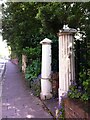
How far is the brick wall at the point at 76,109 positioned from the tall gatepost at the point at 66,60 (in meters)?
0.89

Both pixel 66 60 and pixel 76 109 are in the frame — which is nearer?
pixel 76 109

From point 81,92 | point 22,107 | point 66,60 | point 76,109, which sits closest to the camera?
point 76,109

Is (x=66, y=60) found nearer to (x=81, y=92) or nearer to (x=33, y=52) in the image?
(x=81, y=92)

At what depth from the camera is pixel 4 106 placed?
26.2 feet

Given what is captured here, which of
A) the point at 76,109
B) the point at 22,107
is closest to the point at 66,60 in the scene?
the point at 76,109

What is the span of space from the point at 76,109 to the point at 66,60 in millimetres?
1864

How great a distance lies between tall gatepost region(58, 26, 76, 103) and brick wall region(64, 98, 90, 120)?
0.89 metres

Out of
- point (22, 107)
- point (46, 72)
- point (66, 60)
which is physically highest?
point (66, 60)

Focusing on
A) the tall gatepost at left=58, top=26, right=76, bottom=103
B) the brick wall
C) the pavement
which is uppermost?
the tall gatepost at left=58, top=26, right=76, bottom=103

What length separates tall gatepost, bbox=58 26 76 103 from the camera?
620 cm

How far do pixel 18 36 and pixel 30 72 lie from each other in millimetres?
3650

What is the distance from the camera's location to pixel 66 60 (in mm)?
6277

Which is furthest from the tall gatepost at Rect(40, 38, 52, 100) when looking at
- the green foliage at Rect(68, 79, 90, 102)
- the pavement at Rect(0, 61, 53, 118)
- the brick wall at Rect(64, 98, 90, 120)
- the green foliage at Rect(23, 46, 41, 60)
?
the green foliage at Rect(23, 46, 41, 60)

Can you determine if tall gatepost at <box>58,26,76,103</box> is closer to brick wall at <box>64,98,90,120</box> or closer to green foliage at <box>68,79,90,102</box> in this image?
green foliage at <box>68,79,90,102</box>
